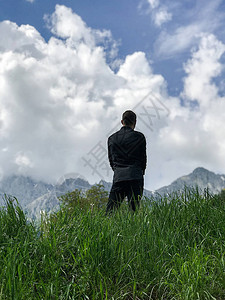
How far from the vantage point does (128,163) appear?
19.1ft

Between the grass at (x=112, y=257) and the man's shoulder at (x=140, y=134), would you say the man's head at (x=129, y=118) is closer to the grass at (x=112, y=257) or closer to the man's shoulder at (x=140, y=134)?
the man's shoulder at (x=140, y=134)

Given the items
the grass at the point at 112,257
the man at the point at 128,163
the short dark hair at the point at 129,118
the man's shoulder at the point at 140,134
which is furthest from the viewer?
the short dark hair at the point at 129,118

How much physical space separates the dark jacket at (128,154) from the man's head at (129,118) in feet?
0.35

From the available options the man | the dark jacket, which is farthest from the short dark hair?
the dark jacket

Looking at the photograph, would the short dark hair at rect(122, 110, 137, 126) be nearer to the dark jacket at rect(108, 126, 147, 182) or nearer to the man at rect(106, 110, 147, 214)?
the man at rect(106, 110, 147, 214)

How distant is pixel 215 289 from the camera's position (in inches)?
138

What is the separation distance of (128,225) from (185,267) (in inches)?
45.4

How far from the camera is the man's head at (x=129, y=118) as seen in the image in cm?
602

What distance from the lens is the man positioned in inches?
225

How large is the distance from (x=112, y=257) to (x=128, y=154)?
2341mm

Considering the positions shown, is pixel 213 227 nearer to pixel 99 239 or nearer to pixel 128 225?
pixel 128 225

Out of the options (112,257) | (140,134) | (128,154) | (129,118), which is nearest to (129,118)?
(129,118)

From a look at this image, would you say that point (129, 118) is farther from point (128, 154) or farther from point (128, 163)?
point (128, 163)

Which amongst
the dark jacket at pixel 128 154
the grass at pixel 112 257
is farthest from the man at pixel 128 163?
the grass at pixel 112 257
